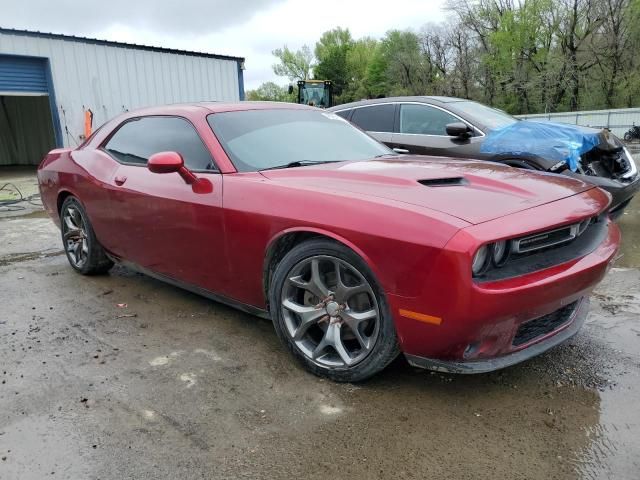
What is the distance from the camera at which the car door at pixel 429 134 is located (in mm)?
5785

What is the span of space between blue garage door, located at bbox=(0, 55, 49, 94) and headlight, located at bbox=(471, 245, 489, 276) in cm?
1501

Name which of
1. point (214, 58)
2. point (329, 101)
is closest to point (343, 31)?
point (329, 101)

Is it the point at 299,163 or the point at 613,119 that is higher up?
the point at 299,163

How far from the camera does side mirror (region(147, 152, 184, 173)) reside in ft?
9.61

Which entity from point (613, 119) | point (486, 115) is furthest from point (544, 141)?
point (613, 119)

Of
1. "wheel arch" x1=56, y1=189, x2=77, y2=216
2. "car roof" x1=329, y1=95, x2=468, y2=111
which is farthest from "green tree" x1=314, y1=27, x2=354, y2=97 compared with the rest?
"wheel arch" x1=56, y1=189, x2=77, y2=216

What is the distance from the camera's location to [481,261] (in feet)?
7.02

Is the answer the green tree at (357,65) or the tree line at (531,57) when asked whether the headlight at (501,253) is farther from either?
the green tree at (357,65)

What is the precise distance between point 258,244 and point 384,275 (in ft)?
2.66

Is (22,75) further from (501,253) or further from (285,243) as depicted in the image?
(501,253)

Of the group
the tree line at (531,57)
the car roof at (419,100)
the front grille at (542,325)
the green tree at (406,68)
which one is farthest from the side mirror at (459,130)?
the green tree at (406,68)

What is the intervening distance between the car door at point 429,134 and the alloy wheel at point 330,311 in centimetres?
362

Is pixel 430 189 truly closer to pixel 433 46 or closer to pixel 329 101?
pixel 329 101

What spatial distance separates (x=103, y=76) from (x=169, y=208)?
13.5 meters
